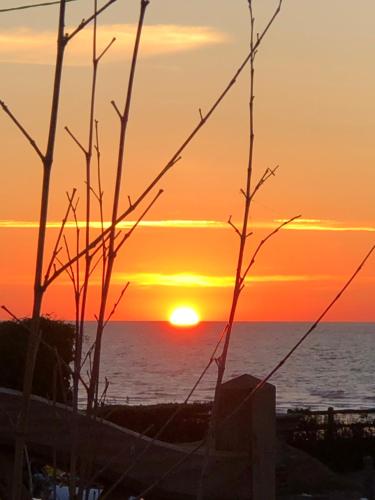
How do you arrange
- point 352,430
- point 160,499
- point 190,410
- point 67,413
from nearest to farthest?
point 67,413, point 160,499, point 190,410, point 352,430

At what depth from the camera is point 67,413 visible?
2.51m

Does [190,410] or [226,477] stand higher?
[190,410]

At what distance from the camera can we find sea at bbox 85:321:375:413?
224 feet

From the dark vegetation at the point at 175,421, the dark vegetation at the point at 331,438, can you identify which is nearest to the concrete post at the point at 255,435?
the dark vegetation at the point at 175,421

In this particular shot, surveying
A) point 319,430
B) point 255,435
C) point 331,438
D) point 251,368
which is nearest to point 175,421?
point 331,438

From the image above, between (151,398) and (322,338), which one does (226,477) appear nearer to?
(151,398)

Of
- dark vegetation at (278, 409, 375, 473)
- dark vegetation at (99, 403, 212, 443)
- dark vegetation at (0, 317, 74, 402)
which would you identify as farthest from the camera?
dark vegetation at (278, 409, 375, 473)

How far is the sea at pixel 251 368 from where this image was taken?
224ft

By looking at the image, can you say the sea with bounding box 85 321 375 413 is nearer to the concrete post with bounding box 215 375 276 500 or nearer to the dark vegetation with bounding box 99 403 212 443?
the dark vegetation with bounding box 99 403 212 443

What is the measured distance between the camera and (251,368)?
9362 cm

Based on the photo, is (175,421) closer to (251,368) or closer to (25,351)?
(25,351)

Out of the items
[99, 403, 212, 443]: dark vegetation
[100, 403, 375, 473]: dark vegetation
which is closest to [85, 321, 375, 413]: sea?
[100, 403, 375, 473]: dark vegetation

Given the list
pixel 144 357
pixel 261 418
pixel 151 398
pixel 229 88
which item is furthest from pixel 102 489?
pixel 144 357

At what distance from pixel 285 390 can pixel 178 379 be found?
1252 centimetres
